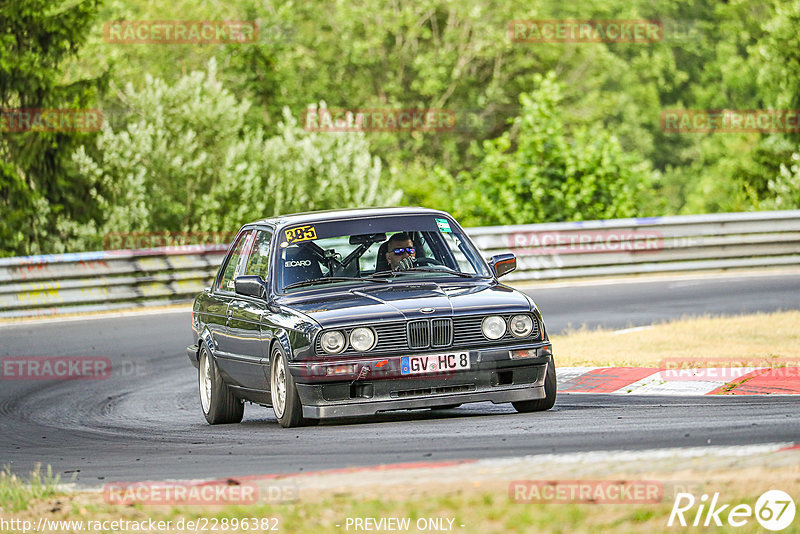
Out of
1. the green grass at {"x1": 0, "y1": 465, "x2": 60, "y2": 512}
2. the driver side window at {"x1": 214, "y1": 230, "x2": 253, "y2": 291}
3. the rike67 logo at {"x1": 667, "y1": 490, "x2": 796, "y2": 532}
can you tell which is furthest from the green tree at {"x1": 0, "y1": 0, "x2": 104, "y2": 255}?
the rike67 logo at {"x1": 667, "y1": 490, "x2": 796, "y2": 532}

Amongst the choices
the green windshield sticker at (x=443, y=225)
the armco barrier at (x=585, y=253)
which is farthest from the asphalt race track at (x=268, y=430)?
the armco barrier at (x=585, y=253)

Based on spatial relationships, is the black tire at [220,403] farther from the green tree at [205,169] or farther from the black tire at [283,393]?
the green tree at [205,169]

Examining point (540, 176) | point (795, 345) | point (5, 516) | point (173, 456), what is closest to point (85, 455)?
point (173, 456)

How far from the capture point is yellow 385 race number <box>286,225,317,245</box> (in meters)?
9.95

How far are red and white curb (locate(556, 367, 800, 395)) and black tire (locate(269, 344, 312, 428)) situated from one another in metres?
2.56

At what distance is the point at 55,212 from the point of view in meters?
25.9

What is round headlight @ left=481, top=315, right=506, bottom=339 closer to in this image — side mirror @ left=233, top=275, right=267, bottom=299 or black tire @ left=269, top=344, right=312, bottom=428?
black tire @ left=269, top=344, right=312, bottom=428

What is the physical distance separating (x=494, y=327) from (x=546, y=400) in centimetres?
74

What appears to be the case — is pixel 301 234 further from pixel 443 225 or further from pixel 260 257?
pixel 443 225

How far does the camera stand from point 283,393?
→ 29.7 ft

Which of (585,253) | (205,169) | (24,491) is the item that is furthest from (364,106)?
(24,491)

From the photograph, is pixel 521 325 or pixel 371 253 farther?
pixel 371 253

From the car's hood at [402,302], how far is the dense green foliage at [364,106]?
1702cm

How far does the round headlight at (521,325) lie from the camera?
8.88 meters
